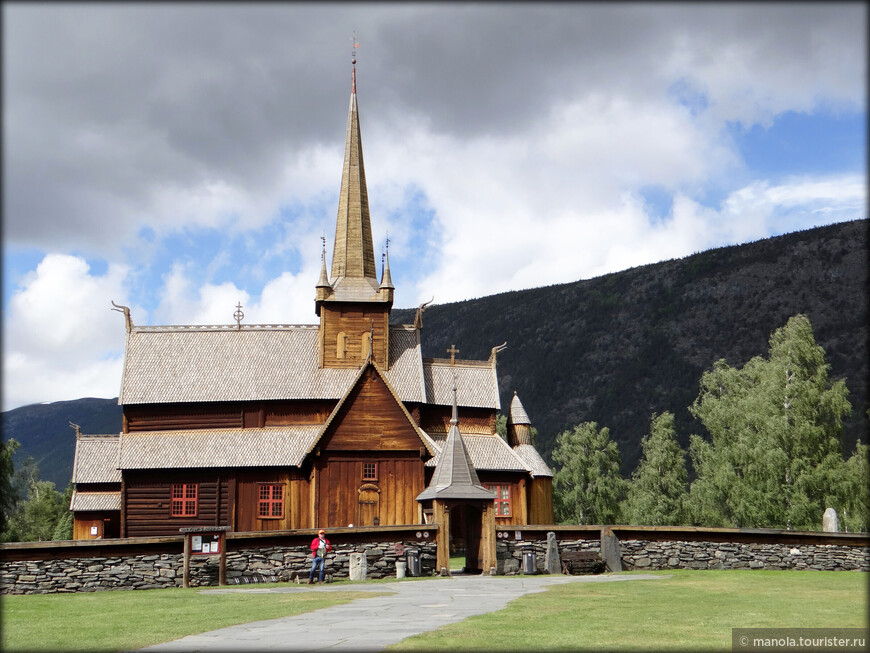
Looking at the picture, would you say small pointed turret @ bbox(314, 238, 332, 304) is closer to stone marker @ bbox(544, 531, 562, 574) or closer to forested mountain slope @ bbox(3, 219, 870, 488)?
stone marker @ bbox(544, 531, 562, 574)

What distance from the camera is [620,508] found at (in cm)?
6938

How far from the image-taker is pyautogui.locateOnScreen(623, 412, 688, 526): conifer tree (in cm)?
5916

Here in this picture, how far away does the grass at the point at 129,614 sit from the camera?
45.2 ft

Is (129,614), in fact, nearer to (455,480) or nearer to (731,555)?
(455,480)

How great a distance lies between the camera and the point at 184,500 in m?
43.1

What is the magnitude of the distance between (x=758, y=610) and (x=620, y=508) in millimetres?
53205

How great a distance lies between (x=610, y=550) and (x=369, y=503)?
47.8 feet

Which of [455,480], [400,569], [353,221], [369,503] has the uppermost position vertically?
[353,221]

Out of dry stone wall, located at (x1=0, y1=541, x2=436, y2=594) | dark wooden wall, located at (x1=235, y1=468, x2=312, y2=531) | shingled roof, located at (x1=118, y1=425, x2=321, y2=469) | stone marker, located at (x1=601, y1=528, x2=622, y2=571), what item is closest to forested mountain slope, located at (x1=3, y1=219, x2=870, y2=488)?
shingled roof, located at (x1=118, y1=425, x2=321, y2=469)

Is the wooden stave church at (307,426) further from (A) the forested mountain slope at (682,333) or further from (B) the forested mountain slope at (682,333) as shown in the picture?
→ (B) the forested mountain slope at (682,333)

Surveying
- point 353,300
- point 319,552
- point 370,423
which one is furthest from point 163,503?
point 319,552

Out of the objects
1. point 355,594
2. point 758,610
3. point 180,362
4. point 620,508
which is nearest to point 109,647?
point 355,594

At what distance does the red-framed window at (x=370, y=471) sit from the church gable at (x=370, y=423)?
78cm

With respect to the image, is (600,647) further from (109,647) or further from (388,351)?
(388,351)
